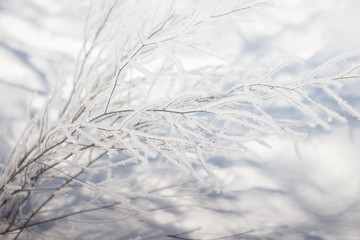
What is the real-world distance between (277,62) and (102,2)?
1086 mm

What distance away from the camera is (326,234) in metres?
1.69

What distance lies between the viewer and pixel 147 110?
2.65ft

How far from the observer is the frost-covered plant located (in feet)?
2.32

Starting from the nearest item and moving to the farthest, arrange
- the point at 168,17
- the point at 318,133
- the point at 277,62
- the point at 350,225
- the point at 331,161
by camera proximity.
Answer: the point at 277,62 → the point at 168,17 → the point at 350,225 → the point at 331,161 → the point at 318,133

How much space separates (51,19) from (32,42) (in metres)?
0.34

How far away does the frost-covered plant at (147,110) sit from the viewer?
71 centimetres

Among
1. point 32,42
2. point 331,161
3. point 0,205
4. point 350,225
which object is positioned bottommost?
point 0,205

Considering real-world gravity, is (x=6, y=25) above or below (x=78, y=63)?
above

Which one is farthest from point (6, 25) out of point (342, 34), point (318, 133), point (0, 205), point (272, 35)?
point (342, 34)

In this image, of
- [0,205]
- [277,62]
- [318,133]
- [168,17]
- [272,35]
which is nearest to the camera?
[277,62]

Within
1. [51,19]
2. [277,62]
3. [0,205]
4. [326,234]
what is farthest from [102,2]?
[326,234]

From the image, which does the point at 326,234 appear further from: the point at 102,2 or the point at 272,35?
the point at 102,2

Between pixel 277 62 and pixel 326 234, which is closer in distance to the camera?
pixel 277 62

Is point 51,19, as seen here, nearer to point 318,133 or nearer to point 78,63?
point 78,63
